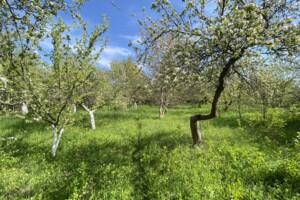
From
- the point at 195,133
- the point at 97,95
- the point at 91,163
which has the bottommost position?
the point at 91,163

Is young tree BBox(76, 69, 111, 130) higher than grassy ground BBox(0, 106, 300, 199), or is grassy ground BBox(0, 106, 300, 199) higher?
young tree BBox(76, 69, 111, 130)

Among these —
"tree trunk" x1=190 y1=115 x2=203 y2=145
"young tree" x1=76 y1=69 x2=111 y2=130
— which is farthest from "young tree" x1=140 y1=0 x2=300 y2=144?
"young tree" x1=76 y1=69 x2=111 y2=130

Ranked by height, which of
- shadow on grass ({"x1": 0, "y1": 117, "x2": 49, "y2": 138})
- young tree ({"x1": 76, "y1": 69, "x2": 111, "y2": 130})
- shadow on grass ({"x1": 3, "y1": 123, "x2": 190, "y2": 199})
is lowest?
shadow on grass ({"x1": 3, "y1": 123, "x2": 190, "y2": 199})

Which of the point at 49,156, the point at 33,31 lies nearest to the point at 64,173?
the point at 49,156

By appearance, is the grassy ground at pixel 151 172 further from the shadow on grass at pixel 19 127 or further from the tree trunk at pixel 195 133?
the shadow on grass at pixel 19 127

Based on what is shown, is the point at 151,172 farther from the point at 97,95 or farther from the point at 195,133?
the point at 97,95

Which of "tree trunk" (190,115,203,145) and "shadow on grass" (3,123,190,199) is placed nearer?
"shadow on grass" (3,123,190,199)

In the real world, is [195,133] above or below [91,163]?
above

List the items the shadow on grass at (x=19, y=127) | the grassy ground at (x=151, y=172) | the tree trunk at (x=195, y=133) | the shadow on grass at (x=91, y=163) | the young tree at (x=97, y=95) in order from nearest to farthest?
the grassy ground at (x=151, y=172) < the shadow on grass at (x=91, y=163) < the tree trunk at (x=195, y=133) < the shadow on grass at (x=19, y=127) < the young tree at (x=97, y=95)

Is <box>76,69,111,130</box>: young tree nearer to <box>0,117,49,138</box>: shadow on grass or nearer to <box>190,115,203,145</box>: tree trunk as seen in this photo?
<box>0,117,49,138</box>: shadow on grass

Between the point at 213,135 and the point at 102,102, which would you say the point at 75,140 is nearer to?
the point at 102,102

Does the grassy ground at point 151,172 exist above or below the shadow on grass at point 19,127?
below

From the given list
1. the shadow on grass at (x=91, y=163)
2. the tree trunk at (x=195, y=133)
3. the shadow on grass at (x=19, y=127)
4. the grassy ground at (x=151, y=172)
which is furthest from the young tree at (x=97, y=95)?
the tree trunk at (x=195, y=133)

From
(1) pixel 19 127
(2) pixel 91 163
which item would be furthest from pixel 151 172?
(1) pixel 19 127
